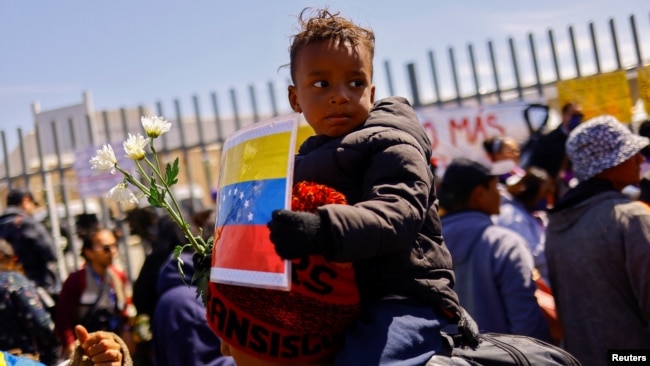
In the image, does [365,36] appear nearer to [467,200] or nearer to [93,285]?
[467,200]

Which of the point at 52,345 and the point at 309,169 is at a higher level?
the point at 309,169

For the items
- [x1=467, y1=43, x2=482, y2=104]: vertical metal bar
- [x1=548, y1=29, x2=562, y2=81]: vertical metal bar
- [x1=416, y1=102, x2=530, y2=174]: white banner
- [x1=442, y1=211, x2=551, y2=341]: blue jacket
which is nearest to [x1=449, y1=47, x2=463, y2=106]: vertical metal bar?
[x1=467, y1=43, x2=482, y2=104]: vertical metal bar

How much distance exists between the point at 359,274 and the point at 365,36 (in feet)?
1.92

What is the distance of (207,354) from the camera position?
3564 mm

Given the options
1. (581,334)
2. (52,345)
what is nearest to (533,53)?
(581,334)

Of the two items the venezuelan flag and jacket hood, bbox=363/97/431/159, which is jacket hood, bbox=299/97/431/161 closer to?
jacket hood, bbox=363/97/431/159

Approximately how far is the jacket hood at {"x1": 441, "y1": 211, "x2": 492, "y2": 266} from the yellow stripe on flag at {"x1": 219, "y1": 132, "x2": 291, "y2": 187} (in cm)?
245

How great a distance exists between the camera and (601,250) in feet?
12.0

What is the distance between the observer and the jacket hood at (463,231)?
4.13m

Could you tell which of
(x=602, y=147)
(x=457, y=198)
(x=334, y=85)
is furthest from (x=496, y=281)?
(x=334, y=85)

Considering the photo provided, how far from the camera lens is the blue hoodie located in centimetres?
356

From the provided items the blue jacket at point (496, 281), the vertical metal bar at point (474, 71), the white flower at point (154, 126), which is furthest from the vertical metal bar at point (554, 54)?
the white flower at point (154, 126)

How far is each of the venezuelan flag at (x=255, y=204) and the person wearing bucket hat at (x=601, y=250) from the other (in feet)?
7.60

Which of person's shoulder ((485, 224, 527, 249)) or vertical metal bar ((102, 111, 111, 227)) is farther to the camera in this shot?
vertical metal bar ((102, 111, 111, 227))
